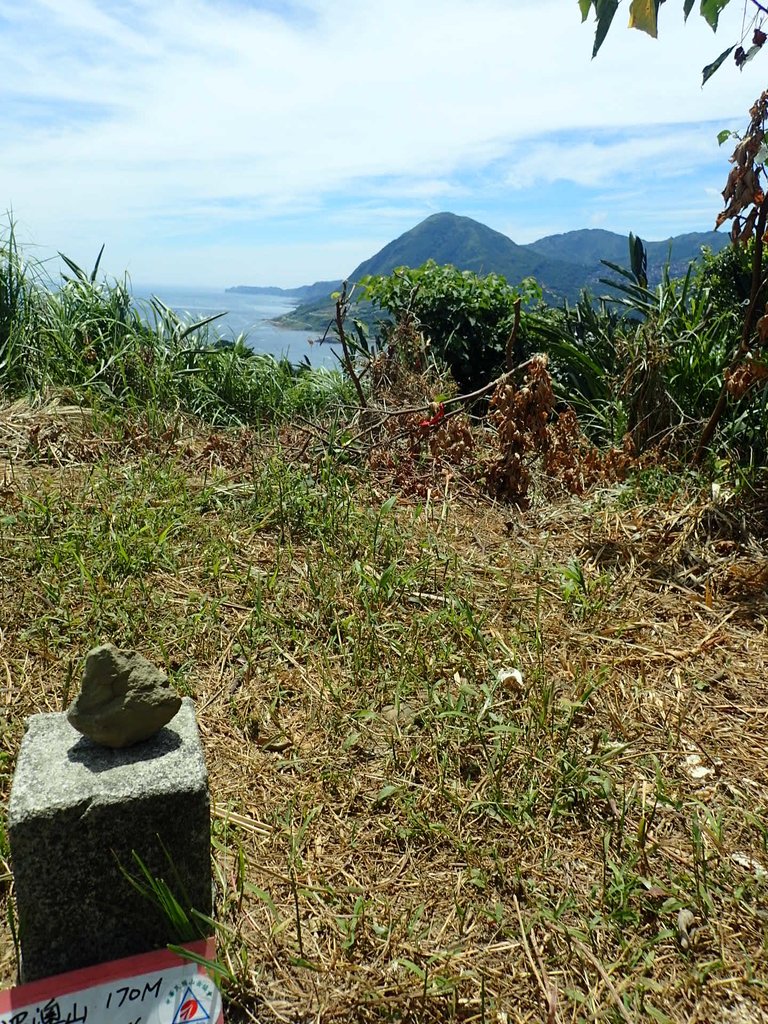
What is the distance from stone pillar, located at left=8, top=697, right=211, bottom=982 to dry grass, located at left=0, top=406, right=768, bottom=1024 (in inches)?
6.7

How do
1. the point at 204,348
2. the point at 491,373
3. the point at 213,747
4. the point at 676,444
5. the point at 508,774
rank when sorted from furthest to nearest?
1. the point at 491,373
2. the point at 204,348
3. the point at 676,444
4. the point at 213,747
5. the point at 508,774

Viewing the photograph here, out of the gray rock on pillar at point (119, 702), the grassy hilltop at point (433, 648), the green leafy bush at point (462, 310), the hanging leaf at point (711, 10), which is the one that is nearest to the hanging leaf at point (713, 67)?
the hanging leaf at point (711, 10)

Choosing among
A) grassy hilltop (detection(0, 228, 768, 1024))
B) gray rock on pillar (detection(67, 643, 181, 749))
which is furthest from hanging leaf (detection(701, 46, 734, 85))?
gray rock on pillar (detection(67, 643, 181, 749))

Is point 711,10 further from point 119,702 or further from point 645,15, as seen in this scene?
point 119,702

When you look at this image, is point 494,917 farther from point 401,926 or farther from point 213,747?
point 213,747

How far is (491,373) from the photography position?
7137 mm

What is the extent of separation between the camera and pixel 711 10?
2.07 m

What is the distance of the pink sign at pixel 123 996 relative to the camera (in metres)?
1.63

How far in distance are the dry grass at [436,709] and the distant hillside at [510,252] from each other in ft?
7.76

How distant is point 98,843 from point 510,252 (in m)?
29.2

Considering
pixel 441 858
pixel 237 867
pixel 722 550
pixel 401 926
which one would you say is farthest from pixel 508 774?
pixel 722 550

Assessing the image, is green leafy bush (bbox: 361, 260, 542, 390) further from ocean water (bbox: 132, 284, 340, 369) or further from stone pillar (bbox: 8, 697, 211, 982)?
stone pillar (bbox: 8, 697, 211, 982)

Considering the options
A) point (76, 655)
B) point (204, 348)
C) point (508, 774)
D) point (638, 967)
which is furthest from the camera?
point (204, 348)

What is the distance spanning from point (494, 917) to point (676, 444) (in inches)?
127
